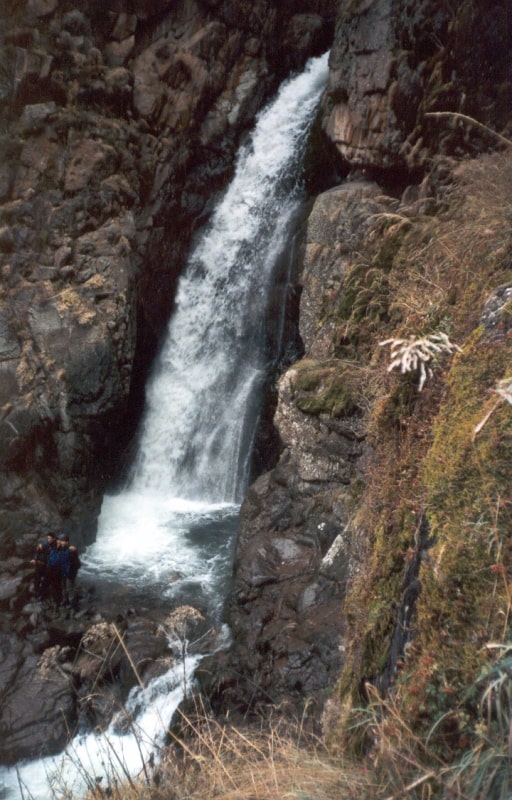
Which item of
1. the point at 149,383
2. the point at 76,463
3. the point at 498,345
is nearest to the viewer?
the point at 498,345

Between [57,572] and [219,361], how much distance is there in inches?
221

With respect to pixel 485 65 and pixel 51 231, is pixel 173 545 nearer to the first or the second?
pixel 51 231

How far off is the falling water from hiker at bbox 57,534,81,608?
170 centimetres

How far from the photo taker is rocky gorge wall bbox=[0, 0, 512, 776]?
285 centimetres

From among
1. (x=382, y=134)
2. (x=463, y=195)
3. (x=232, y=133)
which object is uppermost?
(x=232, y=133)

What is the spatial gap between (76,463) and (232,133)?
8.54 meters

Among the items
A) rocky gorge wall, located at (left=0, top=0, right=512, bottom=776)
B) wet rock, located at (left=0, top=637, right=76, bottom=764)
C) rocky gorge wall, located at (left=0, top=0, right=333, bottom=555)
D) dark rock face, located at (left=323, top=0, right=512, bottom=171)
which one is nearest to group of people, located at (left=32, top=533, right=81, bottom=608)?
rocky gorge wall, located at (left=0, top=0, right=512, bottom=776)

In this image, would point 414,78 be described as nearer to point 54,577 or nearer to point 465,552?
point 465,552

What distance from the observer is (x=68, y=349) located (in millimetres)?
10438

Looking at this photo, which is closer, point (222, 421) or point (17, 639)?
point (17, 639)

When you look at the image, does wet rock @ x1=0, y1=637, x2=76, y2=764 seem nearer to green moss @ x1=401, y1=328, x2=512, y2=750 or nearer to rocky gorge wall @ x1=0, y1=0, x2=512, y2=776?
rocky gorge wall @ x1=0, y1=0, x2=512, y2=776

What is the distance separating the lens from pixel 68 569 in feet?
26.9

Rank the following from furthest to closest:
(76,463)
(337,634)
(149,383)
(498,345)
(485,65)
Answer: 1. (149,383)
2. (76,463)
3. (485,65)
4. (337,634)
5. (498,345)

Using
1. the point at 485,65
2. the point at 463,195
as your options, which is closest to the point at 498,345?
the point at 463,195
